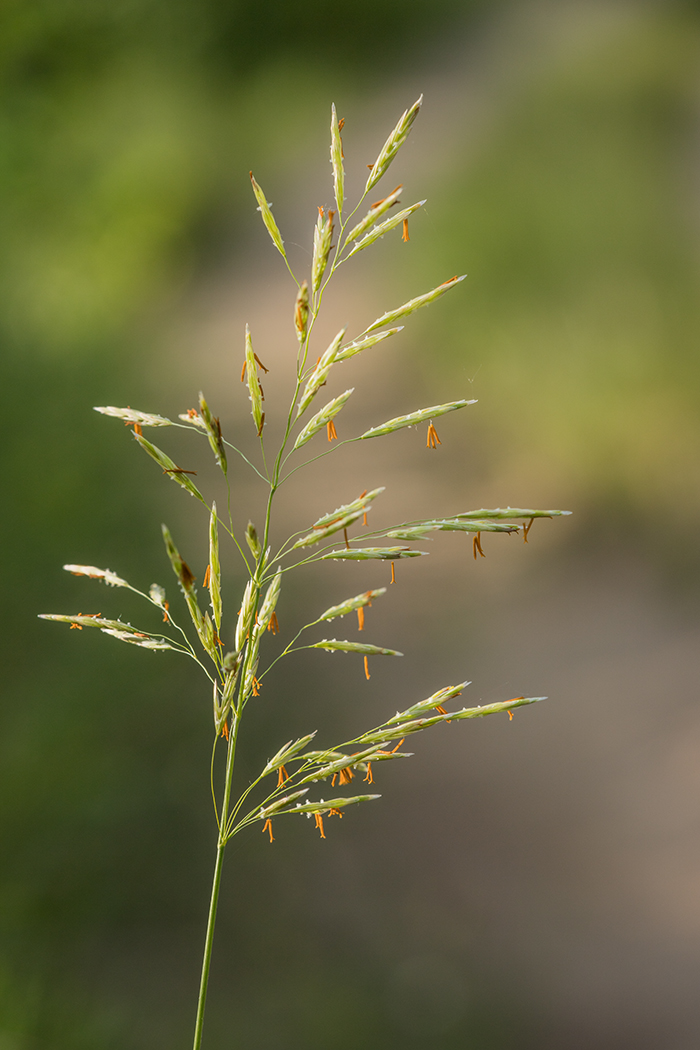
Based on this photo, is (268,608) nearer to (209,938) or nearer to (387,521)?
(209,938)

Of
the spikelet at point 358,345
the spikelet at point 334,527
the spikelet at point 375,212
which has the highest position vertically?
the spikelet at point 375,212

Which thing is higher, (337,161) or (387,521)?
(387,521)

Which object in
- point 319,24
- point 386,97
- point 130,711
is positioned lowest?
point 130,711

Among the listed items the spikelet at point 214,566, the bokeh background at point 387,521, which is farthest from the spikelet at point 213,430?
the bokeh background at point 387,521

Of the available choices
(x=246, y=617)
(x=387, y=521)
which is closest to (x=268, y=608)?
(x=246, y=617)

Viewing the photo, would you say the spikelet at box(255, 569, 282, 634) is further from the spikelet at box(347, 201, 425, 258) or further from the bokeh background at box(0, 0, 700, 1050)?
the bokeh background at box(0, 0, 700, 1050)

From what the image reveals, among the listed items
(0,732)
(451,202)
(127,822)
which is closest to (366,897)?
(127,822)

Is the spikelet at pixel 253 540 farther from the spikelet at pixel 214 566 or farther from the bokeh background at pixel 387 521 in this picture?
the bokeh background at pixel 387 521

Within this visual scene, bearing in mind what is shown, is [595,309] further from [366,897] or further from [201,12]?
[201,12]
